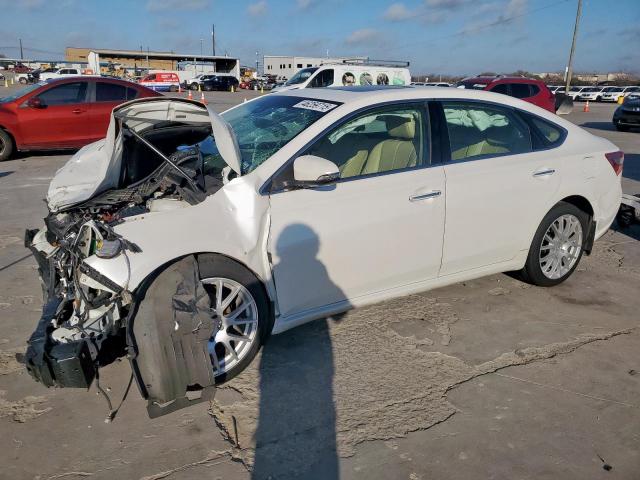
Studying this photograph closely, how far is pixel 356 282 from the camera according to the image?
11.3 feet

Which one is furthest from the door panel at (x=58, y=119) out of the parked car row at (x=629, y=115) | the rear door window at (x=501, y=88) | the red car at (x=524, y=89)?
the parked car row at (x=629, y=115)

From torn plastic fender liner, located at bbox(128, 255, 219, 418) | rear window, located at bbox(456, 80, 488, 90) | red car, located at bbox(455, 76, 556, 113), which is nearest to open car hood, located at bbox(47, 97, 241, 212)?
torn plastic fender liner, located at bbox(128, 255, 219, 418)

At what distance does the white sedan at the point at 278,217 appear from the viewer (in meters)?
2.76

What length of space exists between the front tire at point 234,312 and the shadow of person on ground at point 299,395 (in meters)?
0.19

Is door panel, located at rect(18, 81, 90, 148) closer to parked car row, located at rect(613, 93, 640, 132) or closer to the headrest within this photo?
the headrest

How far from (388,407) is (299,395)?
0.52m

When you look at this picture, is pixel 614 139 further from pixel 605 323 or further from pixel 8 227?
pixel 8 227

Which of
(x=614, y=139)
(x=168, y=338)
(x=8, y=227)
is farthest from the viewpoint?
(x=614, y=139)

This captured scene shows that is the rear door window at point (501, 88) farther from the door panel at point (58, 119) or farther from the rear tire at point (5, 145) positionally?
the rear tire at point (5, 145)

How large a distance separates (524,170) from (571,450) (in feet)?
7.00

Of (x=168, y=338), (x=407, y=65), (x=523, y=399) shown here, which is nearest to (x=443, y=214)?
(x=523, y=399)

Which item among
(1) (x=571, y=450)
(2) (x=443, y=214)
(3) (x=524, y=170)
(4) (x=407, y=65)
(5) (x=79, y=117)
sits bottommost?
(1) (x=571, y=450)

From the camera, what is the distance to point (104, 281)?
2.74m

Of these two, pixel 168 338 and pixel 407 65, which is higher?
pixel 407 65
